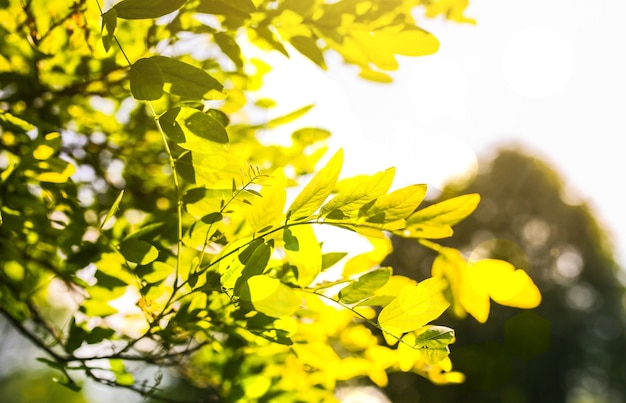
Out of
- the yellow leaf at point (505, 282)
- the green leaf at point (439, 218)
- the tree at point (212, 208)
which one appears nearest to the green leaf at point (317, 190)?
the tree at point (212, 208)

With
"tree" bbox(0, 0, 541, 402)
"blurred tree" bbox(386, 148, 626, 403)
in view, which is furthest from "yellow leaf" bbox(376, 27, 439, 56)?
"blurred tree" bbox(386, 148, 626, 403)

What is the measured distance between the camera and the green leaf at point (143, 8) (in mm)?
578

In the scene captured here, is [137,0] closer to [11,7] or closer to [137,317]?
[11,7]

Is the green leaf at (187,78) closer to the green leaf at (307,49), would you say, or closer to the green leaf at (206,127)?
the green leaf at (206,127)

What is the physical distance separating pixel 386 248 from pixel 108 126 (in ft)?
2.13

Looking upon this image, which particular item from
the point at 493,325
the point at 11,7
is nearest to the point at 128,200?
the point at 11,7

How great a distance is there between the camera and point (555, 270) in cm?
1797

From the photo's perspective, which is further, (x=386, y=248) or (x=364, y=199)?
(x=386, y=248)

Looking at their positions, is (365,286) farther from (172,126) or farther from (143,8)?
(143,8)

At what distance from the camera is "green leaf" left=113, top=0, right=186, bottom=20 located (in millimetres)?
578

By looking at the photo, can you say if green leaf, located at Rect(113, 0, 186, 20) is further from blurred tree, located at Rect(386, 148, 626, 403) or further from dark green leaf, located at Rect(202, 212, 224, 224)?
blurred tree, located at Rect(386, 148, 626, 403)

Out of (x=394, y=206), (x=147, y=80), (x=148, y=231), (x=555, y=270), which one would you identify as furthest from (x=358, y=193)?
(x=555, y=270)

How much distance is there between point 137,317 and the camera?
1.19 m

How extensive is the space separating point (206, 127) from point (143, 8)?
0.50 feet
